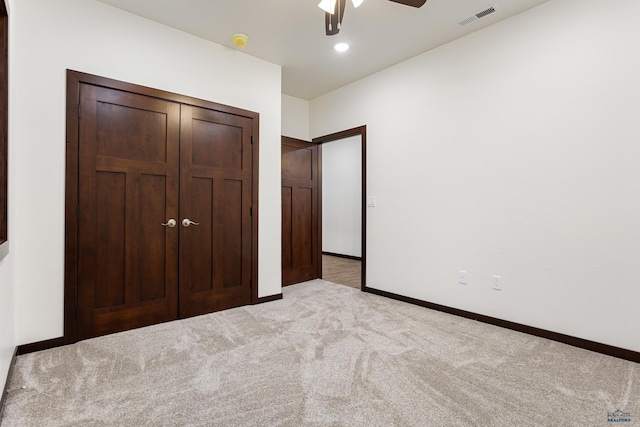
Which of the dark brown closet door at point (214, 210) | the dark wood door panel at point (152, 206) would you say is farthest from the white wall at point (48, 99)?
the dark brown closet door at point (214, 210)

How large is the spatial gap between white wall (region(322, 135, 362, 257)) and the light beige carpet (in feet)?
13.9

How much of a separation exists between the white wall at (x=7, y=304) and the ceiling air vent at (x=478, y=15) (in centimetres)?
363

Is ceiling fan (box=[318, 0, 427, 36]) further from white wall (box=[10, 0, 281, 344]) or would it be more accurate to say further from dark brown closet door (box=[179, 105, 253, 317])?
white wall (box=[10, 0, 281, 344])

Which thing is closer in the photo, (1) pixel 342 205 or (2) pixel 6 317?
(2) pixel 6 317

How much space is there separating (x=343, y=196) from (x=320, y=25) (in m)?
4.63

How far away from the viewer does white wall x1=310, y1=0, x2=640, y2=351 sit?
230cm

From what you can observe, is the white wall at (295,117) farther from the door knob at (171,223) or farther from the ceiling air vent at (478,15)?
the ceiling air vent at (478,15)

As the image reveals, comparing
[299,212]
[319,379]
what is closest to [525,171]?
[319,379]

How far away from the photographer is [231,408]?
1683mm

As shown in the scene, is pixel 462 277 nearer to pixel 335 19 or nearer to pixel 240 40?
pixel 335 19

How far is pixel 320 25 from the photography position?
294cm

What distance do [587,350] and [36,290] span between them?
14.0 ft

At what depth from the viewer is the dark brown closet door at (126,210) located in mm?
2535

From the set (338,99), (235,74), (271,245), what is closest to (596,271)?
(271,245)
